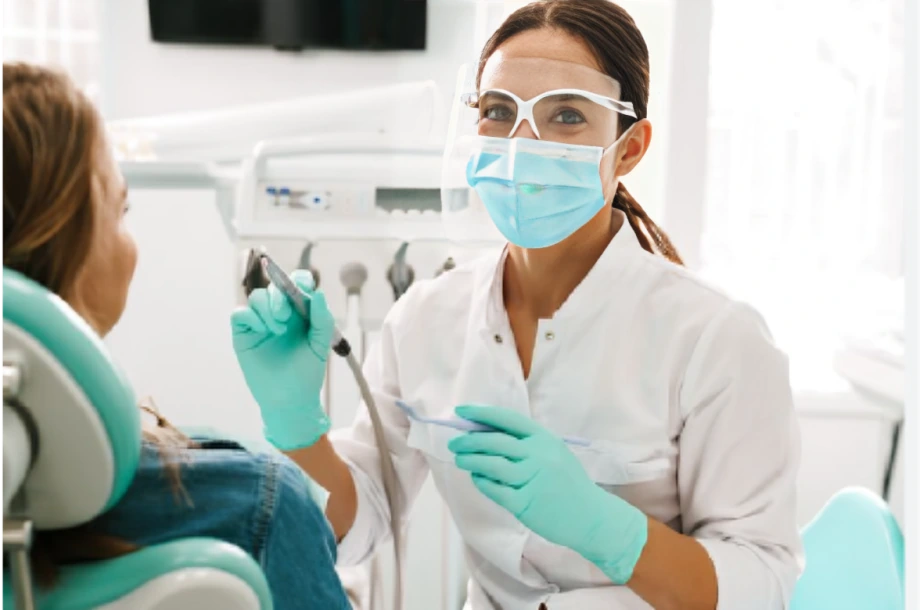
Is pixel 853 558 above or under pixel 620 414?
under

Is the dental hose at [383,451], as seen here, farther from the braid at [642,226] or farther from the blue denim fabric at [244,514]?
the braid at [642,226]

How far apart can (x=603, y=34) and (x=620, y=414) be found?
16.8 inches

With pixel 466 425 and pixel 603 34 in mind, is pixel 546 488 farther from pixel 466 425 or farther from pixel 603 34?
pixel 603 34

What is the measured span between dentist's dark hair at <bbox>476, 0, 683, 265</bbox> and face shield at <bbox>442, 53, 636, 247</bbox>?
2 cm

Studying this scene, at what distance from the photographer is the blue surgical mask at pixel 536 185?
0.93m

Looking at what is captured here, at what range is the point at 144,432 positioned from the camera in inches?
27.8

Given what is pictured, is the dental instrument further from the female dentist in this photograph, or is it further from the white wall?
the white wall

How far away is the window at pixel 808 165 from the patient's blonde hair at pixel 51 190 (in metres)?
0.92

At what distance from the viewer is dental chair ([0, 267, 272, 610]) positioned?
1.85 ft

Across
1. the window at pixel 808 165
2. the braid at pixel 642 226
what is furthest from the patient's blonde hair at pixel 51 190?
the window at pixel 808 165

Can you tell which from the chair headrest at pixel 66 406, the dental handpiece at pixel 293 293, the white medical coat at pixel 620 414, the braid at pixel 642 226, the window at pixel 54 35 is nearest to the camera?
the chair headrest at pixel 66 406

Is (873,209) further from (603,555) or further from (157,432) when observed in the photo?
(157,432)

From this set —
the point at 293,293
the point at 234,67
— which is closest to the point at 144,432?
the point at 293,293

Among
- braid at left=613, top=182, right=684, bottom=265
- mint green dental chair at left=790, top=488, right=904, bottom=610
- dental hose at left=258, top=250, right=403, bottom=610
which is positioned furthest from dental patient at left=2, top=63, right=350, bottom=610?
mint green dental chair at left=790, top=488, right=904, bottom=610
